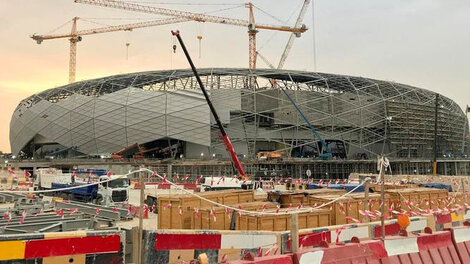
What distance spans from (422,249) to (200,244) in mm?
3704

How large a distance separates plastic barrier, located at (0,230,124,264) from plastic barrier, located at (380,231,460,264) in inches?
154

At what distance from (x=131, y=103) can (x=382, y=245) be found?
56.0 metres

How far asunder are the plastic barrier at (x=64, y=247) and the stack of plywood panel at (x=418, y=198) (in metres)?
11.4

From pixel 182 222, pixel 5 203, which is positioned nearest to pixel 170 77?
pixel 5 203

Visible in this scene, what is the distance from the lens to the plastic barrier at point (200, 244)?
19.1 feet


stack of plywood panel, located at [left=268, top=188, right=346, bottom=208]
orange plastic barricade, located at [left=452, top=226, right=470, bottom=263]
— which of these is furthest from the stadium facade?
orange plastic barricade, located at [left=452, top=226, right=470, bottom=263]

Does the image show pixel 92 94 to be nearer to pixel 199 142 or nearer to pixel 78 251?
pixel 199 142

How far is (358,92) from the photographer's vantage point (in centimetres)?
6525

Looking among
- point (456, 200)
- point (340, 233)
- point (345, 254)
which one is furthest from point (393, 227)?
point (456, 200)

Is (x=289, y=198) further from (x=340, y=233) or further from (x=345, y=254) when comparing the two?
(x=345, y=254)

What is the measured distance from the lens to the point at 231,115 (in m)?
60.8

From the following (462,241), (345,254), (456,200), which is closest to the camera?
(345,254)

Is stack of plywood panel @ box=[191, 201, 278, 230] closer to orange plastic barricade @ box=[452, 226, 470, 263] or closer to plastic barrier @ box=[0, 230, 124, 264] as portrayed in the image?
plastic barrier @ box=[0, 230, 124, 264]

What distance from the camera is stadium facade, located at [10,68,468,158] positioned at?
57.9 meters
